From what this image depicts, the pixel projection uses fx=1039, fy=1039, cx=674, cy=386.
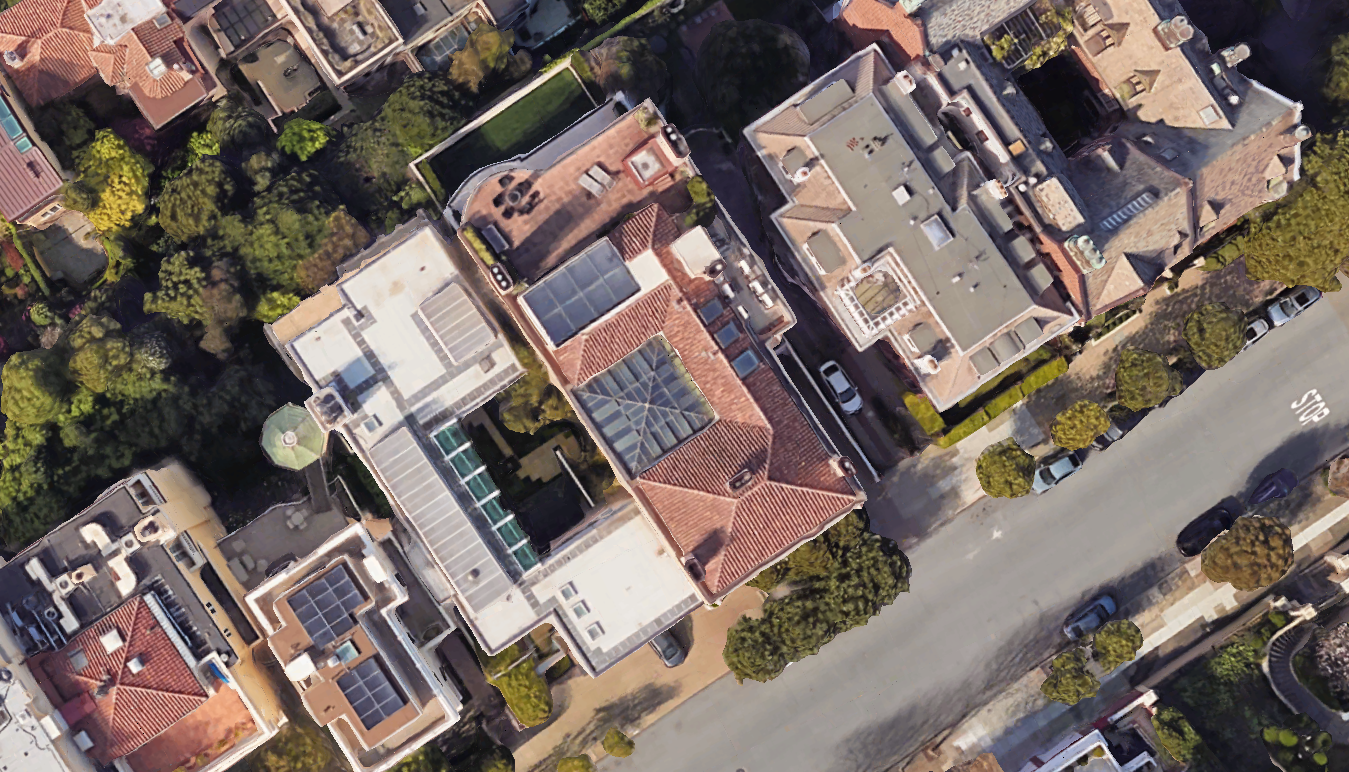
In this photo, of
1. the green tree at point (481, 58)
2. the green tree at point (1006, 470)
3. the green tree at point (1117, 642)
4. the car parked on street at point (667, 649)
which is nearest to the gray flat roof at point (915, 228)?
the green tree at point (1006, 470)

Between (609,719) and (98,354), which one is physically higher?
(98,354)

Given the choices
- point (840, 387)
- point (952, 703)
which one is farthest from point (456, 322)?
point (952, 703)

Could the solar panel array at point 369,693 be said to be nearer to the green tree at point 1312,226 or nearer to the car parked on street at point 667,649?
the car parked on street at point 667,649

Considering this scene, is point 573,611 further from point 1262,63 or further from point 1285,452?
point 1262,63

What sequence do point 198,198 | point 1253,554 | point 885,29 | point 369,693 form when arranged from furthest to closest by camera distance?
point 198,198 → point 885,29 → point 1253,554 → point 369,693

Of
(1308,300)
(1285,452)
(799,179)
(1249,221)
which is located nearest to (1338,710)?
(1285,452)

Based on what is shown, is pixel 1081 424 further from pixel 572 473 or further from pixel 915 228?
pixel 572 473
